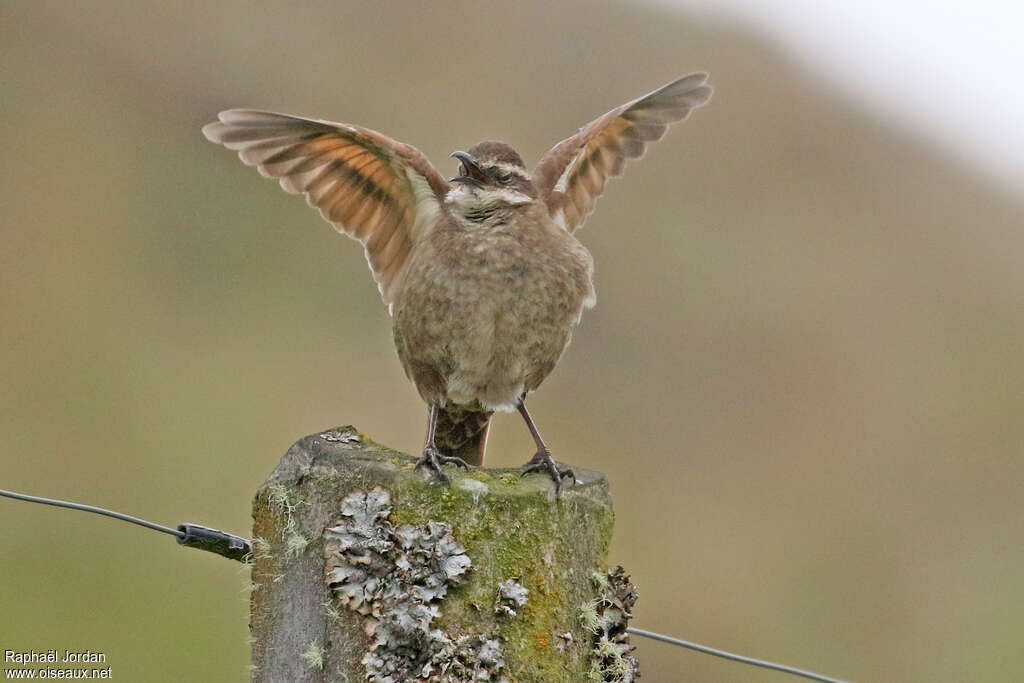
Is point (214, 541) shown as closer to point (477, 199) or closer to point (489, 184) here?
point (477, 199)

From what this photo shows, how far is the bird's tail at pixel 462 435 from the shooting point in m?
5.92

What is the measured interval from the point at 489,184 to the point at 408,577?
297 centimetres

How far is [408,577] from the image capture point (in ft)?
10.5

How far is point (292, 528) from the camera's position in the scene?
3297mm

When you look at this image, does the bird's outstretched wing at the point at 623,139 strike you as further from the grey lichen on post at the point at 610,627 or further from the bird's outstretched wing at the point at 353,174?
the grey lichen on post at the point at 610,627

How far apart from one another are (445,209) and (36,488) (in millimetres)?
5730

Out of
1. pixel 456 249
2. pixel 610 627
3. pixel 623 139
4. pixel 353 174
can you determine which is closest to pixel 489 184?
pixel 456 249

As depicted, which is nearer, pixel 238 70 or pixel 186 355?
pixel 186 355

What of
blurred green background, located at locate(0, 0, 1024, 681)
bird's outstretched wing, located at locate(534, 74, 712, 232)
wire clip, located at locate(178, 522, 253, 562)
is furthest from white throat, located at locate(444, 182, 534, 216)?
blurred green background, located at locate(0, 0, 1024, 681)

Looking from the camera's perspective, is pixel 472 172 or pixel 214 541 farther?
pixel 472 172

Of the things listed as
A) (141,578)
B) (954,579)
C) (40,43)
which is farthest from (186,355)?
(954,579)

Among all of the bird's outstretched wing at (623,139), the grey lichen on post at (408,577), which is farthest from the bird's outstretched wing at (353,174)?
the grey lichen on post at (408,577)

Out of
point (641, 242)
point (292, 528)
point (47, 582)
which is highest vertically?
point (641, 242)

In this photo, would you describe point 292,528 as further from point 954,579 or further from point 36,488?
point 954,579
